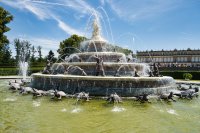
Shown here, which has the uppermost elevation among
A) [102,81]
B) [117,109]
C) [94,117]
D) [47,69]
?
[47,69]

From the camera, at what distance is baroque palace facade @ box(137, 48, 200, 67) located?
114844mm

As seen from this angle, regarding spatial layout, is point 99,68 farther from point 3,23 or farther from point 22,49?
point 22,49

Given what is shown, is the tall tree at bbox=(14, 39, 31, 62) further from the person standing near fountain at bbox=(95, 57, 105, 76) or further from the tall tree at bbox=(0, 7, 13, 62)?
the person standing near fountain at bbox=(95, 57, 105, 76)

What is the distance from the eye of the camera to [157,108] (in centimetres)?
1420

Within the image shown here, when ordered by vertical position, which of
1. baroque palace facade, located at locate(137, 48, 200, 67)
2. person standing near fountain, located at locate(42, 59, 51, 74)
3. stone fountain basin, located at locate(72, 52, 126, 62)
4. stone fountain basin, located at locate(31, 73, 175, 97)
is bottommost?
stone fountain basin, located at locate(31, 73, 175, 97)

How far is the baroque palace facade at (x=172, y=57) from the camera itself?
11484cm

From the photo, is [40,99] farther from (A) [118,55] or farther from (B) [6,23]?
(B) [6,23]

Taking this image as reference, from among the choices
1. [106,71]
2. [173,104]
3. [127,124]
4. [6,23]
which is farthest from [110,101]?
[6,23]

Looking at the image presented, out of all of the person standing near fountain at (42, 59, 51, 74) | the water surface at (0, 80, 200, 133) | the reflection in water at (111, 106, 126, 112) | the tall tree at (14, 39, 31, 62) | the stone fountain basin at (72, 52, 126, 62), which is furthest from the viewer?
the tall tree at (14, 39, 31, 62)

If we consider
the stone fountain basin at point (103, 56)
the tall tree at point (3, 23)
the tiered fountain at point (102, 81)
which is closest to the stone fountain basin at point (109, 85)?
the tiered fountain at point (102, 81)

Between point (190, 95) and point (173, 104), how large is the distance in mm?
3424

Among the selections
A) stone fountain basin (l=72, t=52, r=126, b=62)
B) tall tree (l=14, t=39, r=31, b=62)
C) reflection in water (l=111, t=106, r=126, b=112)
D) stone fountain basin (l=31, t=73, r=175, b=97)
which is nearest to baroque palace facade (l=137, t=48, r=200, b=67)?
tall tree (l=14, t=39, r=31, b=62)

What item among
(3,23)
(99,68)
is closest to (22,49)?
(3,23)

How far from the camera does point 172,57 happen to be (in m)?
119
